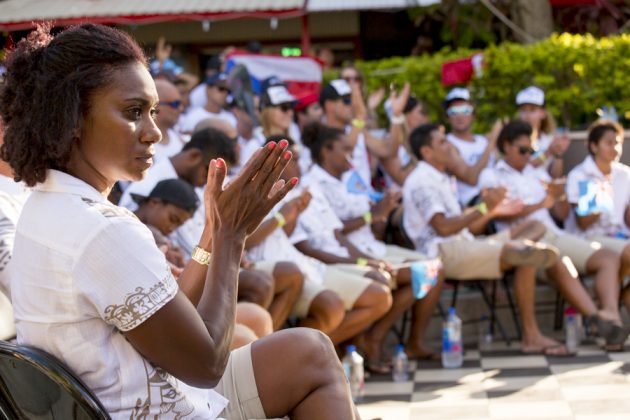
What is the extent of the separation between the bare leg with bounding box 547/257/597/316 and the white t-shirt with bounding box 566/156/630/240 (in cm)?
73

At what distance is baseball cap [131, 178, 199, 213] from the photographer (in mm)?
5020

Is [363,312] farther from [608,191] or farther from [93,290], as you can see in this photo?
[93,290]

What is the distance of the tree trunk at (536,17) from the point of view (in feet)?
40.5

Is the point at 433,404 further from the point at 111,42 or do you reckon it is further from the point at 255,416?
the point at 111,42

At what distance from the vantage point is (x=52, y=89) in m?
2.43

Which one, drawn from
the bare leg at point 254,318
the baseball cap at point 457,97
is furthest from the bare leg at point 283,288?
the baseball cap at point 457,97

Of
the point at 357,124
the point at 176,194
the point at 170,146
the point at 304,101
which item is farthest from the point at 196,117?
the point at 176,194

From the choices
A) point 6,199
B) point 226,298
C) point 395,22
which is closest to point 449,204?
point 6,199

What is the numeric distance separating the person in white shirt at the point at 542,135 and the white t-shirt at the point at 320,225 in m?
1.92

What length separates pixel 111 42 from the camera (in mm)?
2508

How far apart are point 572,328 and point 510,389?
4.29 ft

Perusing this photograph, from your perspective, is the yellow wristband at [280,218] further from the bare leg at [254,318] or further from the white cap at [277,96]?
the white cap at [277,96]

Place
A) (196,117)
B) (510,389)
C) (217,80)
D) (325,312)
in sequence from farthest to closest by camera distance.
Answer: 1. (217,80)
2. (196,117)
3. (325,312)
4. (510,389)

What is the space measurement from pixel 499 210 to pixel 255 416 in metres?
4.65
